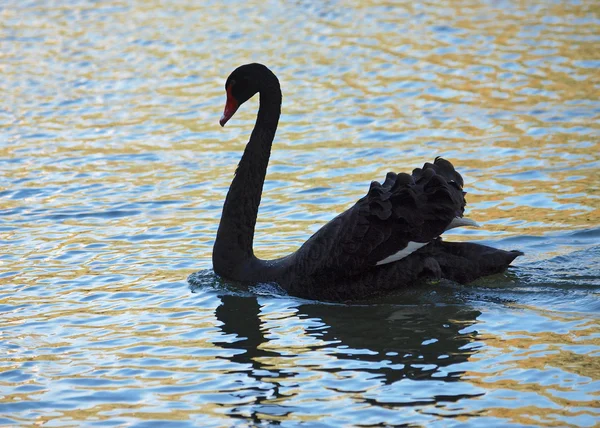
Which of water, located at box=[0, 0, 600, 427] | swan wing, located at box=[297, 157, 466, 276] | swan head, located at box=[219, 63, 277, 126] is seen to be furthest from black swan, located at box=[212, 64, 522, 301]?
swan head, located at box=[219, 63, 277, 126]

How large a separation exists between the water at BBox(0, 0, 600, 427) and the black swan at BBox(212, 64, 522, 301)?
5.8 inches

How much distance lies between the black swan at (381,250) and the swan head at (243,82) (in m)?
0.91

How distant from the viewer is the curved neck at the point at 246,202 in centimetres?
752

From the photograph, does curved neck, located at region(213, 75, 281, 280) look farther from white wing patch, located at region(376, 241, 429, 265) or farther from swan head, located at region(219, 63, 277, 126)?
white wing patch, located at region(376, 241, 429, 265)

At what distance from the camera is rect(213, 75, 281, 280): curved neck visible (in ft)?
24.7

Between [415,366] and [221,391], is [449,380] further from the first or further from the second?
[221,391]

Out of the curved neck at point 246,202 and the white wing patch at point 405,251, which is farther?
the curved neck at point 246,202

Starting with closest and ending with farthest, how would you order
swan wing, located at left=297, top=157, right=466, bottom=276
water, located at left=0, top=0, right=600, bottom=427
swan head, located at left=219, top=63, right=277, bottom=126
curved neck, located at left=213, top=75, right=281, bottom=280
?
water, located at left=0, top=0, right=600, bottom=427
swan wing, located at left=297, top=157, right=466, bottom=276
curved neck, located at left=213, top=75, right=281, bottom=280
swan head, located at left=219, top=63, right=277, bottom=126

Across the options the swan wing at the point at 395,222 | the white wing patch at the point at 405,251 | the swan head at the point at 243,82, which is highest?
the swan head at the point at 243,82

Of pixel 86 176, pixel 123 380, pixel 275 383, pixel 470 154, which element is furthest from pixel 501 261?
pixel 86 176

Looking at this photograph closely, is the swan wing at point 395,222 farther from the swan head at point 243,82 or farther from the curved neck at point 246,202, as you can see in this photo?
the swan head at point 243,82

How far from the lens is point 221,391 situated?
569cm

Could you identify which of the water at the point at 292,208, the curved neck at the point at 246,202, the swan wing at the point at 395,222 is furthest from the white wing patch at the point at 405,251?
the curved neck at the point at 246,202

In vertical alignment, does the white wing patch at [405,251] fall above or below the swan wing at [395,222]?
below
